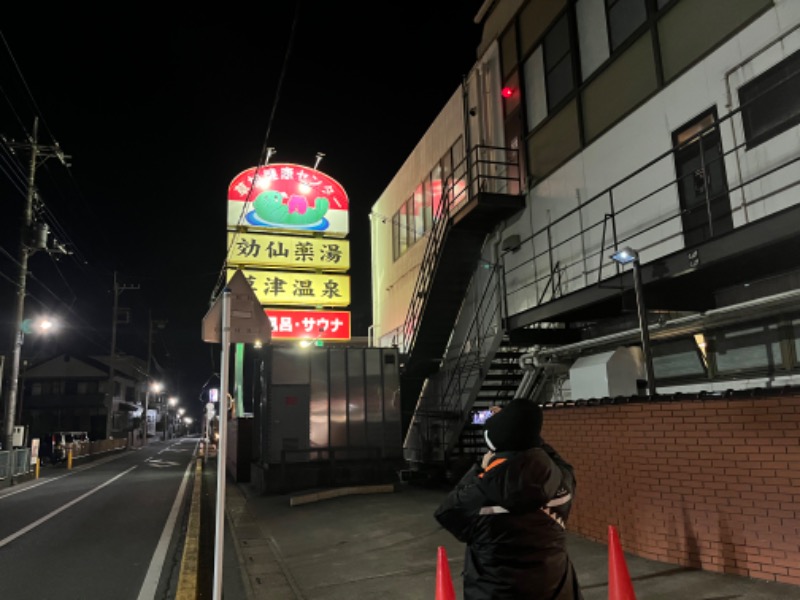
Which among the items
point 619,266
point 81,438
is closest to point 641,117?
point 619,266

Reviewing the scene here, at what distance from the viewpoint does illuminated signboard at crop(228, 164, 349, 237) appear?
19953 mm

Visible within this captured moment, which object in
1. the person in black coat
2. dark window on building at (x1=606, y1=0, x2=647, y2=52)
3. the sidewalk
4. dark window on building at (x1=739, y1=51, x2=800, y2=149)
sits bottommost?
the sidewalk

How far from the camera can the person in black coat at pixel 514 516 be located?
8.34ft

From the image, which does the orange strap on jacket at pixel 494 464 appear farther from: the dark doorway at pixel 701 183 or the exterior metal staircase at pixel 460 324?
the exterior metal staircase at pixel 460 324

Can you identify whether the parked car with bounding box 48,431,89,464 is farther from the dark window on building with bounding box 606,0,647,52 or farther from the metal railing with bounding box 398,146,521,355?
the dark window on building with bounding box 606,0,647,52

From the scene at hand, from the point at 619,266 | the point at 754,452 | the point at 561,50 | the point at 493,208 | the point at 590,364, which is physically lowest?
the point at 754,452

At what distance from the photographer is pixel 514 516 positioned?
2.57 meters

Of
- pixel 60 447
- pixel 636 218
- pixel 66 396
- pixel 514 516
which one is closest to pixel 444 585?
pixel 514 516

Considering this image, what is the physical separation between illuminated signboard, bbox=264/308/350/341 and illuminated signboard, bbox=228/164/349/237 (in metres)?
2.99

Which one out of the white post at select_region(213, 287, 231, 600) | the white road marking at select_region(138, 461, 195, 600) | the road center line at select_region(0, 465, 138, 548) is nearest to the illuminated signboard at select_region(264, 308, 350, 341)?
the road center line at select_region(0, 465, 138, 548)

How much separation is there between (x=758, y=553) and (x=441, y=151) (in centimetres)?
1466

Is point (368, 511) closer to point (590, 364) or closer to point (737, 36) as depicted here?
point (590, 364)

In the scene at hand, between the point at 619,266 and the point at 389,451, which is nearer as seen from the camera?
the point at 619,266

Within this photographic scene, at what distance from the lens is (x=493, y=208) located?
12477 mm
